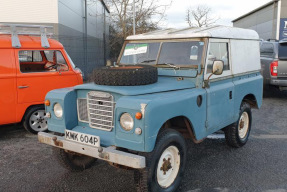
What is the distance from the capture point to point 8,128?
7.11 m

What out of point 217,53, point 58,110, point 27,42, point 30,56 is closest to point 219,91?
point 217,53

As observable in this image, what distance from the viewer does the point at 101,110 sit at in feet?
12.1

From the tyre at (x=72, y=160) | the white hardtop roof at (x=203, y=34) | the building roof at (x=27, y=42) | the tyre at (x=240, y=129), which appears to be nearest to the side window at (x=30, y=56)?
the building roof at (x=27, y=42)

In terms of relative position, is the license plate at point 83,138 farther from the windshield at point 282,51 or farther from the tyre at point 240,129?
the windshield at point 282,51

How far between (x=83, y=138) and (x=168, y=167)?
1.10 metres

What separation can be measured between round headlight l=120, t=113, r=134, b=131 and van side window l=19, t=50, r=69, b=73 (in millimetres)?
3946

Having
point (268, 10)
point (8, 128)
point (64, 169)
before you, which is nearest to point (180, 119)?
point (64, 169)

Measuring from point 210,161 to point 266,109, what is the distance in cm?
493

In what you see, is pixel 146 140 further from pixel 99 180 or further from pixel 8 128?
pixel 8 128

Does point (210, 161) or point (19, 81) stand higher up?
point (19, 81)

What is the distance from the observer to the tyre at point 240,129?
534cm

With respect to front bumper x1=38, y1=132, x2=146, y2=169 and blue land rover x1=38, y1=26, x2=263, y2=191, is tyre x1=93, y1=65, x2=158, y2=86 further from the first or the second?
front bumper x1=38, y1=132, x2=146, y2=169

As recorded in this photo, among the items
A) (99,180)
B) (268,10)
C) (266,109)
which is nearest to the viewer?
(99,180)

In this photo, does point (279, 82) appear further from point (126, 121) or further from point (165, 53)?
point (126, 121)
